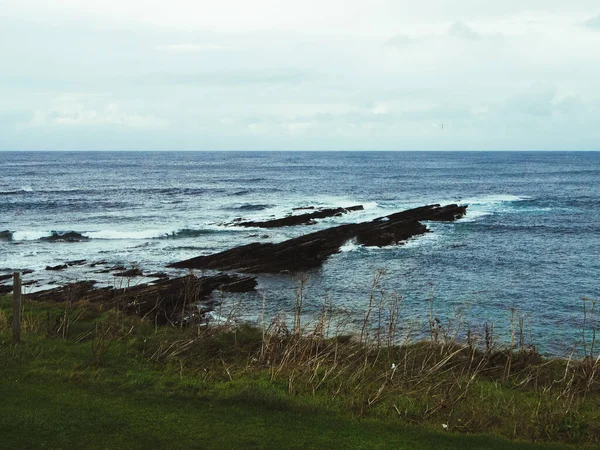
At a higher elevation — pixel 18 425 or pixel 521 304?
pixel 18 425

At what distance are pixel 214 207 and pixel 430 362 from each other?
1862 inches

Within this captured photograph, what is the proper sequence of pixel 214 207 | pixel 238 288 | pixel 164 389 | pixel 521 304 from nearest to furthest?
pixel 164 389 → pixel 521 304 → pixel 238 288 → pixel 214 207

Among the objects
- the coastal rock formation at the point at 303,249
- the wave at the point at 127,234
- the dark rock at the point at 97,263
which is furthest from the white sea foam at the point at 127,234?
the coastal rock formation at the point at 303,249

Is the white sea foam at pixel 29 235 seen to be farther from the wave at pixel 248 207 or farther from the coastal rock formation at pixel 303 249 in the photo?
the wave at pixel 248 207

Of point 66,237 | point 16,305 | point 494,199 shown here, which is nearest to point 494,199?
point 494,199

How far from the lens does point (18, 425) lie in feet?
28.1

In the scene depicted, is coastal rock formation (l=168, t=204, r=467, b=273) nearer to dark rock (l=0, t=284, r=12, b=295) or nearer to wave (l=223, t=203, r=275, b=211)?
dark rock (l=0, t=284, r=12, b=295)

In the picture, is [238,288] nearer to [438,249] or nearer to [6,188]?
[438,249]

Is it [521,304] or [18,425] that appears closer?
[18,425]

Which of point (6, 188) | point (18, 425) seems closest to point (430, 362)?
point (18, 425)

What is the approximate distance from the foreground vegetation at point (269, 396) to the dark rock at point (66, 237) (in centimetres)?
2596

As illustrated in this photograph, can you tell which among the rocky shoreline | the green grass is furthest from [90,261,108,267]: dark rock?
the green grass

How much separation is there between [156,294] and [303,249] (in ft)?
38.9

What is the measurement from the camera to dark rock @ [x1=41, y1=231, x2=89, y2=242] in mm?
38281
